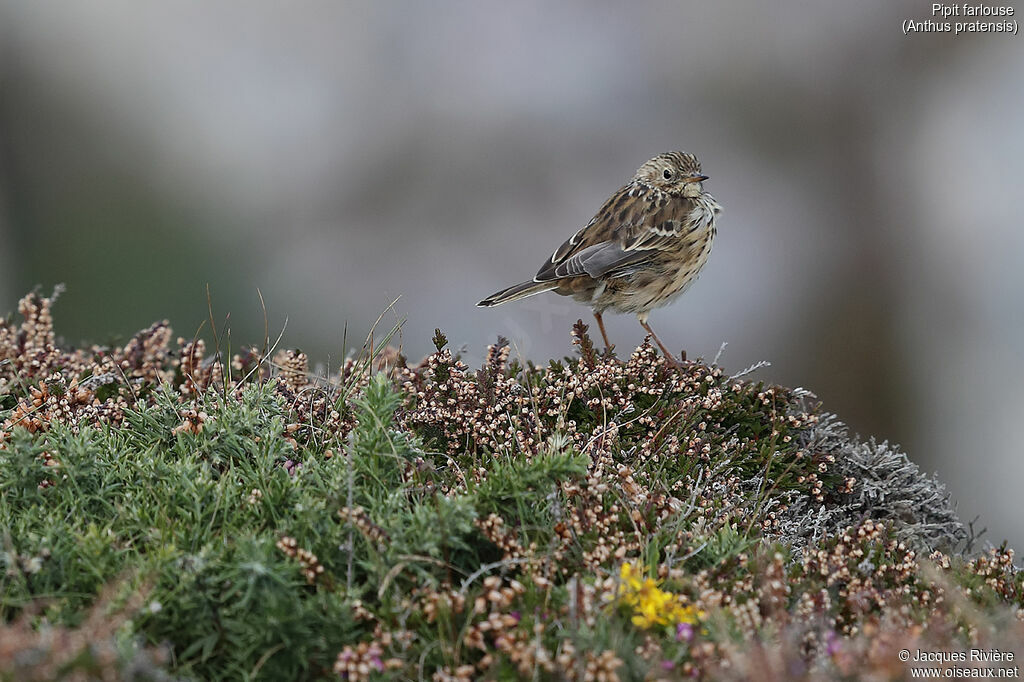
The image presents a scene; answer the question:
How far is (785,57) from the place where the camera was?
9.68m

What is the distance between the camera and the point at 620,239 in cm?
524

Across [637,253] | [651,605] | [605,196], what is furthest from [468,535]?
[605,196]

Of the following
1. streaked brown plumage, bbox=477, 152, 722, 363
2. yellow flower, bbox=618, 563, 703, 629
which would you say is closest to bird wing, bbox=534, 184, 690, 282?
streaked brown plumage, bbox=477, 152, 722, 363

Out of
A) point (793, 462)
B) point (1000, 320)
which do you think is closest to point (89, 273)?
point (793, 462)

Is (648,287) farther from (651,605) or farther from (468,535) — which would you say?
(651,605)

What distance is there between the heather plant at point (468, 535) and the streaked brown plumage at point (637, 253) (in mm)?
980

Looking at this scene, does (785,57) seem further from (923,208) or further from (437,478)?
(437,478)

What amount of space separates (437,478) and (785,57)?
7.65 m

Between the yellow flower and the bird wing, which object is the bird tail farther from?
the yellow flower

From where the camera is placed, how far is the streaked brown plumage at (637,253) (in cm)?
Result: 509

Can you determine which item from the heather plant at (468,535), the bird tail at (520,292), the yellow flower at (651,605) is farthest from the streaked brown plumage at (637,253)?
the yellow flower at (651,605)

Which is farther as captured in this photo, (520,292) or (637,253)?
(637,253)

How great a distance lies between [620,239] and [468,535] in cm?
280

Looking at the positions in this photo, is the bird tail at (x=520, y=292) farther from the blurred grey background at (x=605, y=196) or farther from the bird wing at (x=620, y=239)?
the blurred grey background at (x=605, y=196)
